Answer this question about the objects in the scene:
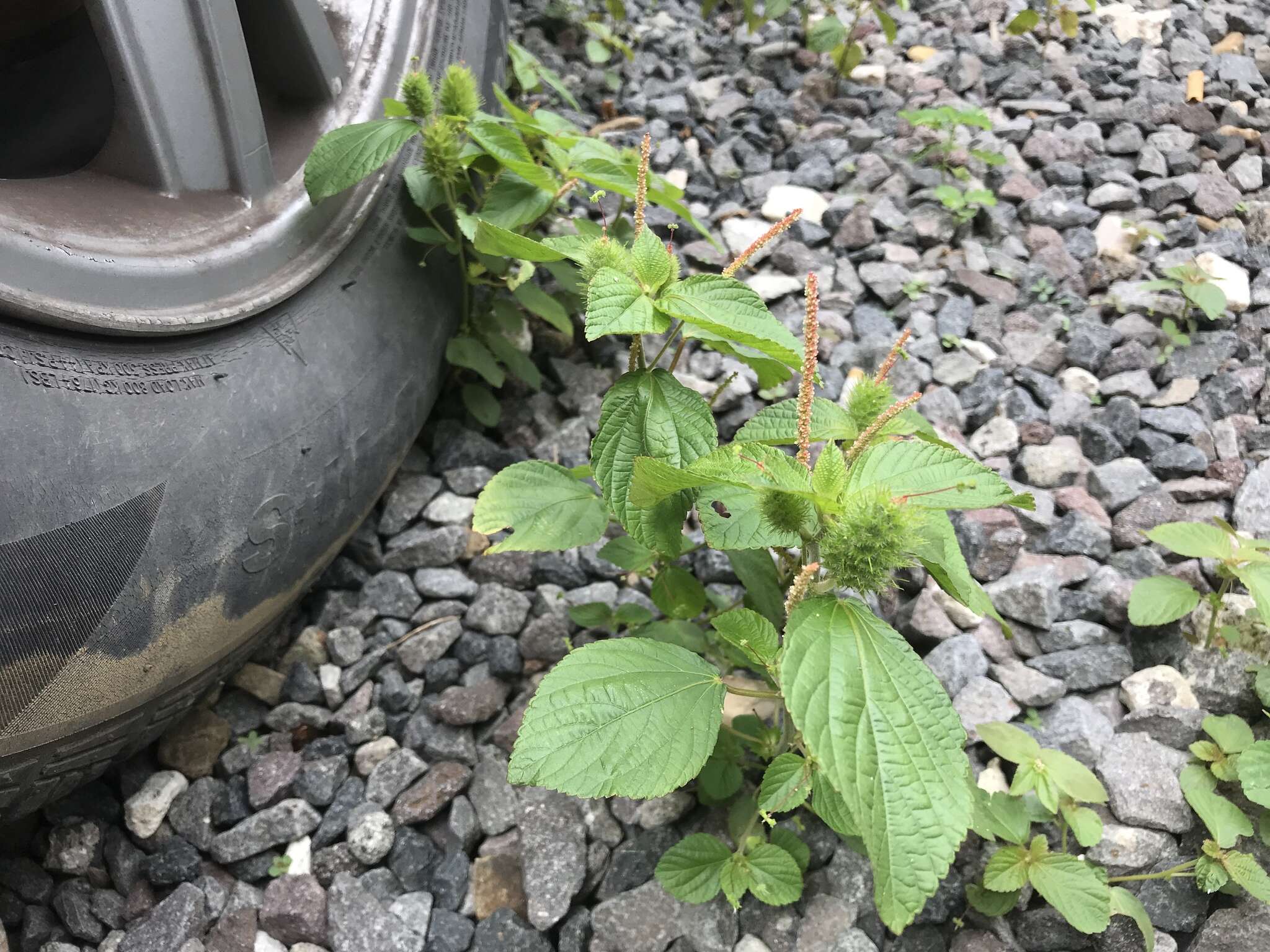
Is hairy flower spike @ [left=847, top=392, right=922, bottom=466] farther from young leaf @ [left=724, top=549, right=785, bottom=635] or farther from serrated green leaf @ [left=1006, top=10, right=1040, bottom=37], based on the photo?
serrated green leaf @ [left=1006, top=10, right=1040, bottom=37]

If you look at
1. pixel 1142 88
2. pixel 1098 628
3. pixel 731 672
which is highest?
pixel 1142 88

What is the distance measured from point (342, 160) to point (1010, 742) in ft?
4.30

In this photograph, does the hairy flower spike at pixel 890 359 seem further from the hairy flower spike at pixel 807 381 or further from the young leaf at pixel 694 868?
the young leaf at pixel 694 868

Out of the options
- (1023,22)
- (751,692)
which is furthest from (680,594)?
(1023,22)

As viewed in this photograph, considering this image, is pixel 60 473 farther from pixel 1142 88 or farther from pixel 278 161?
pixel 1142 88

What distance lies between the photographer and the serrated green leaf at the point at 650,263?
1.13 metres

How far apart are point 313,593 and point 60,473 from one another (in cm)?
62

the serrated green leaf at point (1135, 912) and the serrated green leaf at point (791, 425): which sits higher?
the serrated green leaf at point (791, 425)

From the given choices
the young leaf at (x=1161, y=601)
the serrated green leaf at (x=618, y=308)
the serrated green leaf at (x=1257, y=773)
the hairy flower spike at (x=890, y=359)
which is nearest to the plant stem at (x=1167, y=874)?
the serrated green leaf at (x=1257, y=773)

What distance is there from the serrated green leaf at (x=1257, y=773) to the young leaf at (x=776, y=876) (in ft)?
1.98

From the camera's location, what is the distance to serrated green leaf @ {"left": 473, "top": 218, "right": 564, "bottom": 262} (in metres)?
1.27

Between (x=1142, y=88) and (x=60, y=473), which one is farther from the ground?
(x=60, y=473)

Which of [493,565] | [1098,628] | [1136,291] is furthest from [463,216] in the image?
[1136,291]

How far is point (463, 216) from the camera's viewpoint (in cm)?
156
